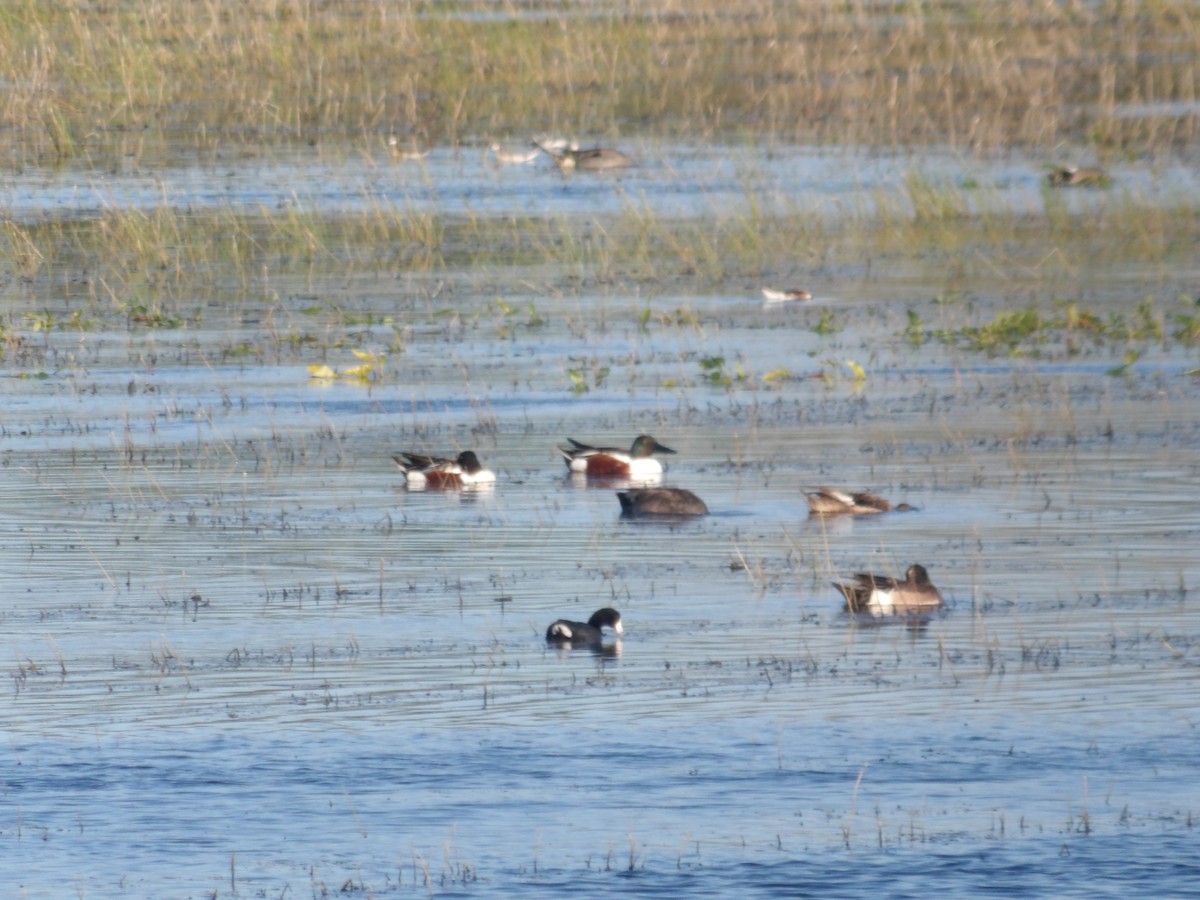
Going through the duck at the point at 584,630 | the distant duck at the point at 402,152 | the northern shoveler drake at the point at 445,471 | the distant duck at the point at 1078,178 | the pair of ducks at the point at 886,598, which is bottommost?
the duck at the point at 584,630

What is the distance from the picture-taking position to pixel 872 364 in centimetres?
1903

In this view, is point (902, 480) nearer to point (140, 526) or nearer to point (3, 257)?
point (140, 526)

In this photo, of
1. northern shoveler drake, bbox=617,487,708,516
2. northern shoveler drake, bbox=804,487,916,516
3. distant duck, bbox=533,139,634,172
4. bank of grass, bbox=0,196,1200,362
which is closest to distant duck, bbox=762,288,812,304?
bank of grass, bbox=0,196,1200,362

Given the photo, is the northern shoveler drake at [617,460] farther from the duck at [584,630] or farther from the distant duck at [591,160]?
the distant duck at [591,160]

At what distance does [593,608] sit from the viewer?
1141cm

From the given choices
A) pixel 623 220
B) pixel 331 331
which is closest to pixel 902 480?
pixel 331 331

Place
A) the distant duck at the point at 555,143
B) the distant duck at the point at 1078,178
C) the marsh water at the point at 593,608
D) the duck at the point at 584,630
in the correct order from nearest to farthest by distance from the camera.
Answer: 1. the marsh water at the point at 593,608
2. the duck at the point at 584,630
3. the distant duck at the point at 1078,178
4. the distant duck at the point at 555,143

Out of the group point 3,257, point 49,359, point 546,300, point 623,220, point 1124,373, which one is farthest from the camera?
point 623,220

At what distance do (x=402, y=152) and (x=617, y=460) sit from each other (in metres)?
15.5

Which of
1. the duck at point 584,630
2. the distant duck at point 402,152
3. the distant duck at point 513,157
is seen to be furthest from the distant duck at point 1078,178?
the duck at point 584,630

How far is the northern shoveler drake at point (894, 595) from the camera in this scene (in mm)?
11102

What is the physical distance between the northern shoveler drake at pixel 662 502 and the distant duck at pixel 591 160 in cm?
1536

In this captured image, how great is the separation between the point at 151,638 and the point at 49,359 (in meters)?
9.17

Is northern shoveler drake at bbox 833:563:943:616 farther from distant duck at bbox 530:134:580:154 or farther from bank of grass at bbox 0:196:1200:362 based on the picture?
distant duck at bbox 530:134:580:154
